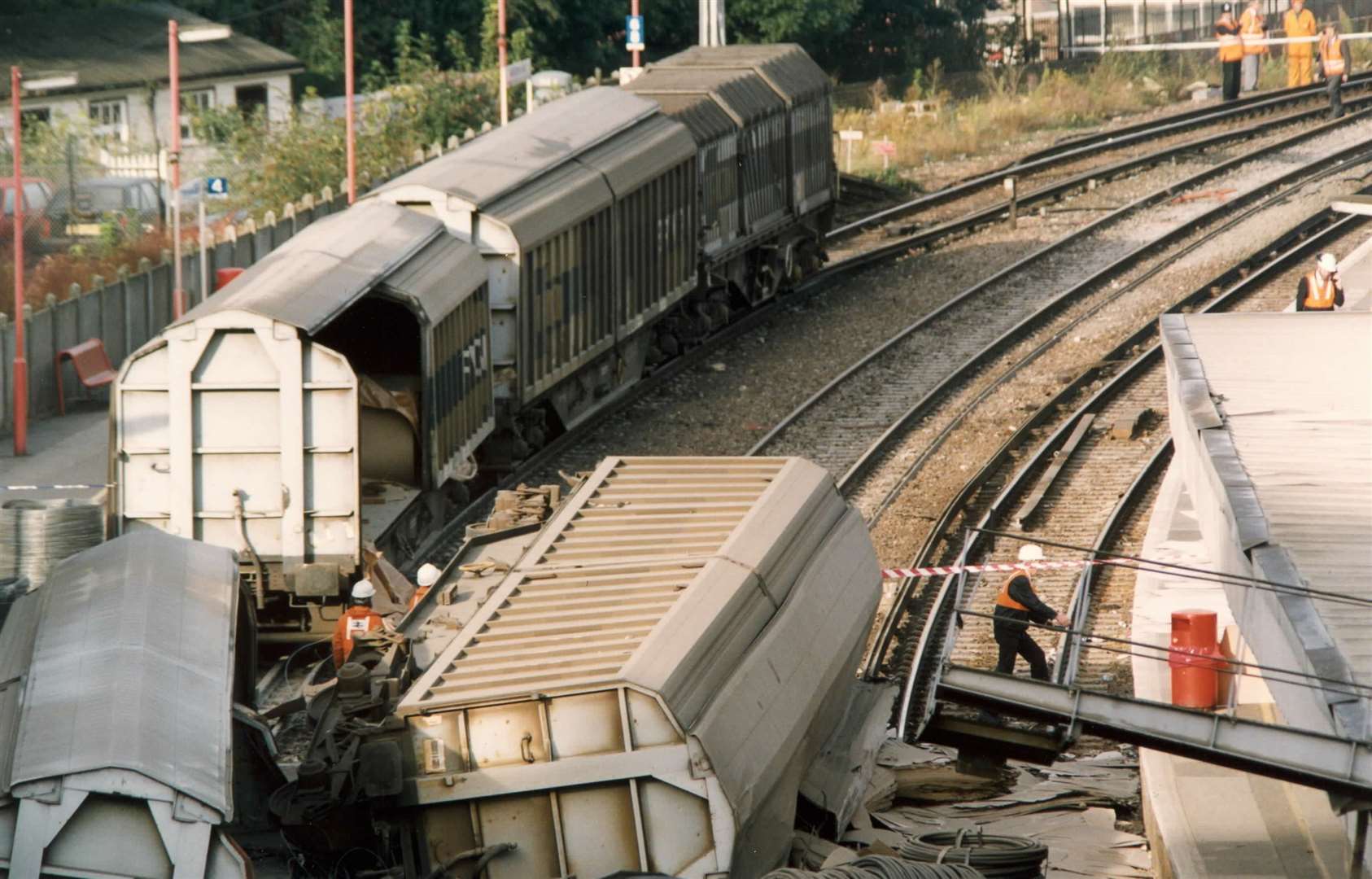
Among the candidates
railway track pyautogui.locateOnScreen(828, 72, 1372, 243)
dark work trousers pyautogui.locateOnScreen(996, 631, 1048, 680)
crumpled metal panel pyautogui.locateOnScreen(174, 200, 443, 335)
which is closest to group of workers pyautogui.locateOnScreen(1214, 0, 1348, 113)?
railway track pyautogui.locateOnScreen(828, 72, 1372, 243)

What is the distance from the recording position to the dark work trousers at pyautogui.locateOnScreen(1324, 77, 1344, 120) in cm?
3850

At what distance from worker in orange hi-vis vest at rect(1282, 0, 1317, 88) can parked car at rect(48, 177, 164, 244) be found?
23.8 m

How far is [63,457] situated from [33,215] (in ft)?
31.4

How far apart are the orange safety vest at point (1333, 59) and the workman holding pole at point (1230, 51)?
5.44 feet

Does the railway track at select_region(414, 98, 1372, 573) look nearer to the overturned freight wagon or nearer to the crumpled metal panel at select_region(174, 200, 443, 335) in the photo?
the crumpled metal panel at select_region(174, 200, 443, 335)

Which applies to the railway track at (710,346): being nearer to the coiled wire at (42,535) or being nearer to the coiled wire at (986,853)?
the coiled wire at (42,535)

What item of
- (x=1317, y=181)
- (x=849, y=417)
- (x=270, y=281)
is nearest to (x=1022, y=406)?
(x=849, y=417)

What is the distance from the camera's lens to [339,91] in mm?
48125

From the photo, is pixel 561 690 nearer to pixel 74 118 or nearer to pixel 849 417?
pixel 849 417

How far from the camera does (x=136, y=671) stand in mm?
11492

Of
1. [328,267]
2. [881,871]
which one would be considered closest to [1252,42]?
[328,267]

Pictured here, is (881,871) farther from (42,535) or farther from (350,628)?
(42,535)

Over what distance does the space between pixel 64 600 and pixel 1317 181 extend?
26883mm

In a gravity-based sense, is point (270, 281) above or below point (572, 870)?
above
